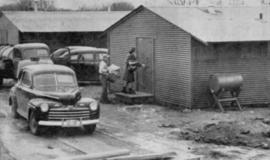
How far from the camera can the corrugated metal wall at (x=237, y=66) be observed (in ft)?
61.3

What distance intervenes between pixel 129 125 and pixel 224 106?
4.36 meters

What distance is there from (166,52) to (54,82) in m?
5.64

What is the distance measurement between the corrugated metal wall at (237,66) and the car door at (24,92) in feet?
18.4

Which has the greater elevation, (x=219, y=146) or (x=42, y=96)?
(x=42, y=96)

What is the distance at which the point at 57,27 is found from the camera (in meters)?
34.8

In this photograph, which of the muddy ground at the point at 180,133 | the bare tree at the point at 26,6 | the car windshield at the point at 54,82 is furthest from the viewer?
the bare tree at the point at 26,6

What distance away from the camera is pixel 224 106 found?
755 inches

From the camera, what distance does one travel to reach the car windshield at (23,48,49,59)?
972 inches

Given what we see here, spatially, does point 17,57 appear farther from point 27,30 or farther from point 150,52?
point 27,30

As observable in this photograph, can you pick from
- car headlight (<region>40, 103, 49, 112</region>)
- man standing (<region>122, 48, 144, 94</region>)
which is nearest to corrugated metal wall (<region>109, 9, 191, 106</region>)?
man standing (<region>122, 48, 144, 94</region>)

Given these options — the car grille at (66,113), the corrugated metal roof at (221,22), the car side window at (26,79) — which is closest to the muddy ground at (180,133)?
the car grille at (66,113)

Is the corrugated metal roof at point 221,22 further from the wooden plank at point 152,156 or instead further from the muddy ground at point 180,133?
the wooden plank at point 152,156

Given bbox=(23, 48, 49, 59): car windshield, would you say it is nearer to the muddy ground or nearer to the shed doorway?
the shed doorway

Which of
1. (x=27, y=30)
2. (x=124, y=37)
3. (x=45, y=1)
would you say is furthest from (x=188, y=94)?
(x=45, y=1)
